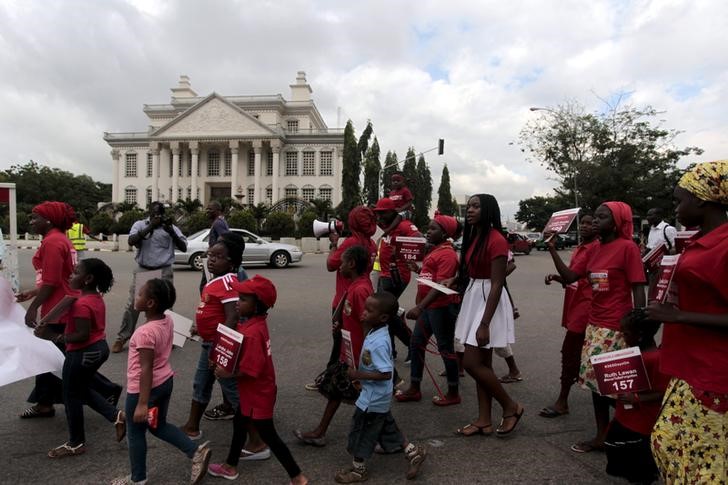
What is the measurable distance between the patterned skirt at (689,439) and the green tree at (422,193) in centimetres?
4932

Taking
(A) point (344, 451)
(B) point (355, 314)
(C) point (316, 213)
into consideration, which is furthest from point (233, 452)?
(C) point (316, 213)

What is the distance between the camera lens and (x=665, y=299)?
7.22 feet

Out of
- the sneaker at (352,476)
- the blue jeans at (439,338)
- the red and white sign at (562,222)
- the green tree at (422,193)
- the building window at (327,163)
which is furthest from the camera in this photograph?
the building window at (327,163)

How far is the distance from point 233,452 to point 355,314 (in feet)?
3.98

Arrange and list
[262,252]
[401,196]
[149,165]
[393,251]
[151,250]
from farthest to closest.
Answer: [149,165] → [262,252] → [151,250] → [401,196] → [393,251]

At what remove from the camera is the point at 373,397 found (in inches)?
121

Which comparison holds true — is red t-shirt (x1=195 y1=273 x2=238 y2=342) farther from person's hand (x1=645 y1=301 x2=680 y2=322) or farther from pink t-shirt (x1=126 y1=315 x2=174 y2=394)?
person's hand (x1=645 y1=301 x2=680 y2=322)

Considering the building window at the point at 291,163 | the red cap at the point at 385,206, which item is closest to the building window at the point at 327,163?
the building window at the point at 291,163

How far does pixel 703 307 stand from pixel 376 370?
5.87 ft

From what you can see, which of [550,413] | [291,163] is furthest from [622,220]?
[291,163]

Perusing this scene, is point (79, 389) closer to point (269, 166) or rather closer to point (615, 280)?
point (615, 280)

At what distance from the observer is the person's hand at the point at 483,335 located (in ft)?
11.5

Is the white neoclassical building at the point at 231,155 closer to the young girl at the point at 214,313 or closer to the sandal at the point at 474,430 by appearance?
the young girl at the point at 214,313

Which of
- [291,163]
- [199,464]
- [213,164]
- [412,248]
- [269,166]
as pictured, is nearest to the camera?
[199,464]
